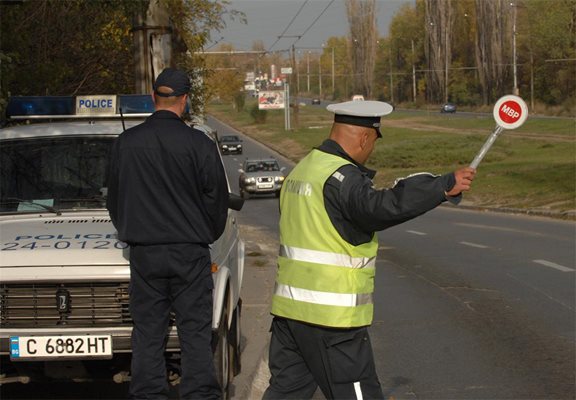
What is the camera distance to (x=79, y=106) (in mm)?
8633

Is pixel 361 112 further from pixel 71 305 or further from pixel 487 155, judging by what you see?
pixel 487 155

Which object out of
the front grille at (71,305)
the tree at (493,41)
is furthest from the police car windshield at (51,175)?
the tree at (493,41)

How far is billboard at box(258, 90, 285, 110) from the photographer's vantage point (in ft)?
384

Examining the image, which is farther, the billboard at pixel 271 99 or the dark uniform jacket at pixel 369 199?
the billboard at pixel 271 99

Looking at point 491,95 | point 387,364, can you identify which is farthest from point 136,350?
point 491,95

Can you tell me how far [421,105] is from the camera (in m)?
149

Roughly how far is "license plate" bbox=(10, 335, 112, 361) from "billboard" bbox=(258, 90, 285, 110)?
111 m

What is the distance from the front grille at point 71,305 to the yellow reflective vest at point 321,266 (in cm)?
188

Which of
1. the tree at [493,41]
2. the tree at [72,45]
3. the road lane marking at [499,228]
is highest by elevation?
the tree at [493,41]

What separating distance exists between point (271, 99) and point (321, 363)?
4469 inches

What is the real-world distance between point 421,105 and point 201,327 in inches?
5721

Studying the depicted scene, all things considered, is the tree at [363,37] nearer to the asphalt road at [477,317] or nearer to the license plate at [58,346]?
the asphalt road at [477,317]

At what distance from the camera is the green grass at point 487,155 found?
111 feet

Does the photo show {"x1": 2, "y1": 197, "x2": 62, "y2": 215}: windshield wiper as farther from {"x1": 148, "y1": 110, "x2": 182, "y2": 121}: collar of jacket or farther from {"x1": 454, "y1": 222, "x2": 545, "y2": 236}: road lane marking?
{"x1": 454, "y1": 222, "x2": 545, "y2": 236}: road lane marking
